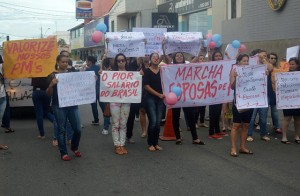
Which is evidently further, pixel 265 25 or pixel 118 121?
pixel 265 25

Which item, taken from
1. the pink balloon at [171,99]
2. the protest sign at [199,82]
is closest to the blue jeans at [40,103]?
the protest sign at [199,82]

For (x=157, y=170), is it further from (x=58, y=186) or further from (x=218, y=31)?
(x=218, y=31)

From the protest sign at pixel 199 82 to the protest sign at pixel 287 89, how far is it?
3.01ft

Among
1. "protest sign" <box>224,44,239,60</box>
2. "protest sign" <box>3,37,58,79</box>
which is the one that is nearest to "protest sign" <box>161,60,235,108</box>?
"protest sign" <box>224,44,239,60</box>

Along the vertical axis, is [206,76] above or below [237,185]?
above

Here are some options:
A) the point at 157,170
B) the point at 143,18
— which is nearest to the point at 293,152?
the point at 157,170

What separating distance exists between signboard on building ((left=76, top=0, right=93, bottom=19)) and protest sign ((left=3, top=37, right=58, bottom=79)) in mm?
52213

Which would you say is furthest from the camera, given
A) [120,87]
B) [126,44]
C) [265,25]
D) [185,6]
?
[185,6]

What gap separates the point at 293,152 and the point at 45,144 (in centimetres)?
460

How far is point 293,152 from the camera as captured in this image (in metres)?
7.18

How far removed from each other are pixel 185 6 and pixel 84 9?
114ft

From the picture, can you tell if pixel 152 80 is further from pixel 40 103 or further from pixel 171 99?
pixel 40 103

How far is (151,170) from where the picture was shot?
19.8 feet

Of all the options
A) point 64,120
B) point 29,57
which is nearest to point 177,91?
point 64,120
